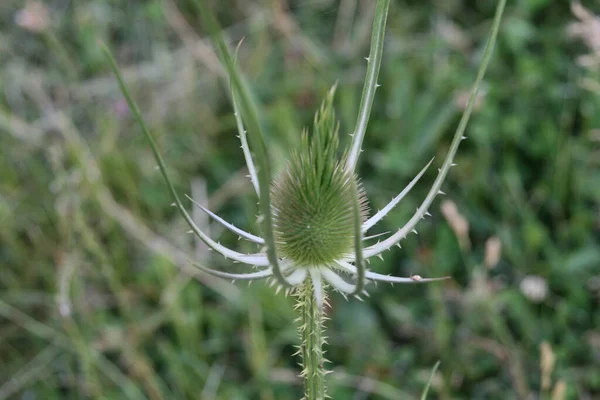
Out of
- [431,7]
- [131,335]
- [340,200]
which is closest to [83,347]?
[131,335]

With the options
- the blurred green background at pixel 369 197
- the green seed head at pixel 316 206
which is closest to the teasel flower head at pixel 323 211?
the green seed head at pixel 316 206

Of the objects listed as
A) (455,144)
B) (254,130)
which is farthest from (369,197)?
(254,130)

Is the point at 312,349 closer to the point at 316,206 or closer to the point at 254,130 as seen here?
the point at 316,206

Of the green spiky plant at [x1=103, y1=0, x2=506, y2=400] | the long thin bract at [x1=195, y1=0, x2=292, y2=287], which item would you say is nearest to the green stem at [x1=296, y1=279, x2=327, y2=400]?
the green spiky plant at [x1=103, y1=0, x2=506, y2=400]

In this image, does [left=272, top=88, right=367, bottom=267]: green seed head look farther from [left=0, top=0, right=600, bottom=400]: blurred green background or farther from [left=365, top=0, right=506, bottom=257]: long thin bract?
[left=0, top=0, right=600, bottom=400]: blurred green background

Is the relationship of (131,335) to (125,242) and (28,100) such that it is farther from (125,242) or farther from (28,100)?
(28,100)

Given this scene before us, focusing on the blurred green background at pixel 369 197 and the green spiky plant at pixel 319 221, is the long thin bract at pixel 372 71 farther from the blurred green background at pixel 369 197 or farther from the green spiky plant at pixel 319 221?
the blurred green background at pixel 369 197
